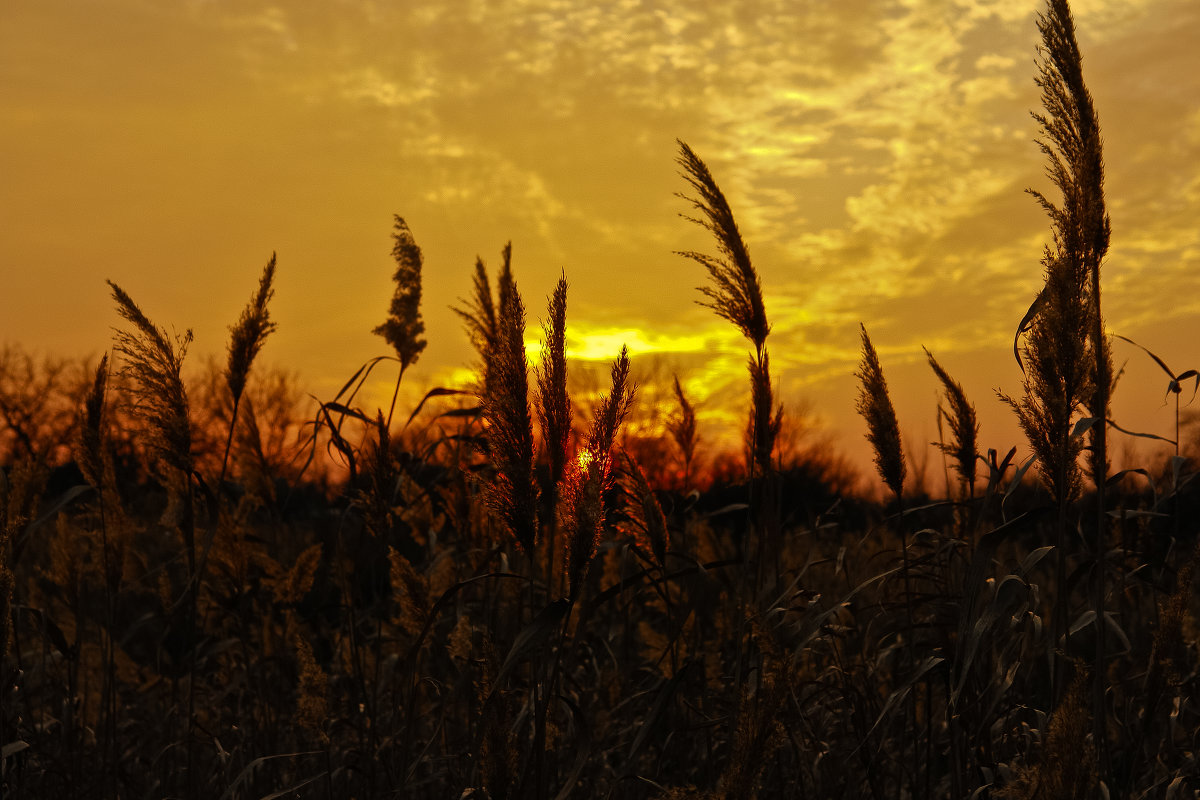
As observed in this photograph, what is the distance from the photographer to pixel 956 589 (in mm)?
3926

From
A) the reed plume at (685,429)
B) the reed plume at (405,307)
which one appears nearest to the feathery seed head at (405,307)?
the reed plume at (405,307)

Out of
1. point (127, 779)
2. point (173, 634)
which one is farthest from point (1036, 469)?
point (173, 634)

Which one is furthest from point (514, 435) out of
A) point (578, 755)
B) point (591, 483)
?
point (578, 755)

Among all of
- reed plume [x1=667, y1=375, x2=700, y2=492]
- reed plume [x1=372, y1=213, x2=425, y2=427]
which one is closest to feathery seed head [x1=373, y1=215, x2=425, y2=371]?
reed plume [x1=372, y1=213, x2=425, y2=427]

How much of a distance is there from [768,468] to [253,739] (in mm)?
2236

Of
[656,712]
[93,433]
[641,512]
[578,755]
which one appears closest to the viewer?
[656,712]

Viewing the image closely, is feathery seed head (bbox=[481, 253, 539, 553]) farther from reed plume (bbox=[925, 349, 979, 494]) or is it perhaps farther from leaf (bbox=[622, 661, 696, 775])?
reed plume (bbox=[925, 349, 979, 494])

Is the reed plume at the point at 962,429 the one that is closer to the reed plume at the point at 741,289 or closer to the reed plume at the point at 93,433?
the reed plume at the point at 741,289

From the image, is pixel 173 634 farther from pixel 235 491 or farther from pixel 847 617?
pixel 847 617

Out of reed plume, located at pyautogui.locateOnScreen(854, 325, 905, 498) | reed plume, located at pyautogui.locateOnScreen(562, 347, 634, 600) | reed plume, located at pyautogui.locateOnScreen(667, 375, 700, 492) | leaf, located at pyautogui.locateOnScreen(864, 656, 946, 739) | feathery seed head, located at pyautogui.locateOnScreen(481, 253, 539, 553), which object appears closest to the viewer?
reed plume, located at pyautogui.locateOnScreen(562, 347, 634, 600)

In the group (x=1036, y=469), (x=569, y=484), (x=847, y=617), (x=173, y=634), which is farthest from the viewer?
(x=173, y=634)

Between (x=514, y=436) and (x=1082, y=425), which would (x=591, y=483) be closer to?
(x=514, y=436)

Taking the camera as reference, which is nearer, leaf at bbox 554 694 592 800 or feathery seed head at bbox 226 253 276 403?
leaf at bbox 554 694 592 800

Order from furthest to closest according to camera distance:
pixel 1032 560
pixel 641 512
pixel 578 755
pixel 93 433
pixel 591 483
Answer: pixel 93 433, pixel 641 512, pixel 1032 560, pixel 578 755, pixel 591 483
